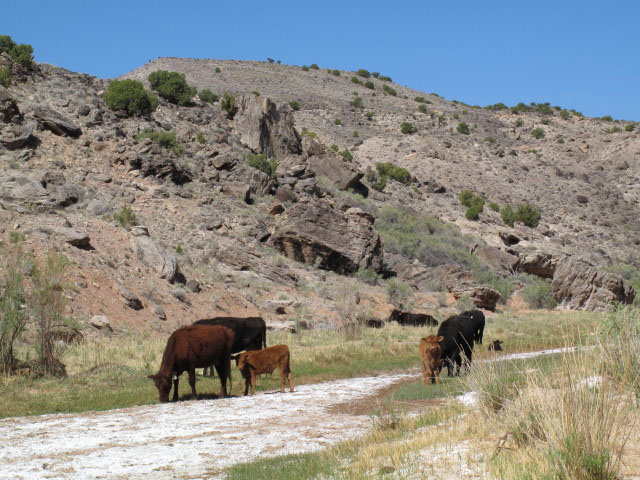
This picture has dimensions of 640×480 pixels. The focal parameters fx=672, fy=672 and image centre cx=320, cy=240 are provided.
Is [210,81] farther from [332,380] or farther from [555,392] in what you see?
[555,392]

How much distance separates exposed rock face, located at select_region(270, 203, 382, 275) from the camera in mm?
42562

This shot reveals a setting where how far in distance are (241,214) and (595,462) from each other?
126ft

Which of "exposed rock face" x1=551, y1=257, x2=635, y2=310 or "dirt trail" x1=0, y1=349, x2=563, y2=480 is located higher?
"exposed rock face" x1=551, y1=257, x2=635, y2=310

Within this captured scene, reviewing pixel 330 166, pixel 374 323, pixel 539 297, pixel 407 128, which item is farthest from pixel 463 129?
pixel 374 323

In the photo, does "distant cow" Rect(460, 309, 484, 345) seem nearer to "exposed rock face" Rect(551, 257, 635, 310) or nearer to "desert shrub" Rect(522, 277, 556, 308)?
"exposed rock face" Rect(551, 257, 635, 310)

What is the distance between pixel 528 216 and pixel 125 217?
45097 mm

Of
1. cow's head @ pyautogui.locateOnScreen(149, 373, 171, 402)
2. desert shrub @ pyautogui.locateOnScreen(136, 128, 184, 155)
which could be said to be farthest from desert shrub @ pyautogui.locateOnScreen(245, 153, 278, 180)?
cow's head @ pyautogui.locateOnScreen(149, 373, 171, 402)

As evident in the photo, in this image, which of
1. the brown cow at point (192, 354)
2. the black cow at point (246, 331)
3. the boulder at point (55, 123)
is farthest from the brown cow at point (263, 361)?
the boulder at point (55, 123)

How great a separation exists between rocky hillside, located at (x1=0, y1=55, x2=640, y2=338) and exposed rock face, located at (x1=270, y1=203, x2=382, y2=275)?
94 millimetres

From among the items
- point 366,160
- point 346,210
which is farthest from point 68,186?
point 366,160

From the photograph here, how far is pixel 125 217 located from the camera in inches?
1441

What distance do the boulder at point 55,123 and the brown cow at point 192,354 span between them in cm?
3319

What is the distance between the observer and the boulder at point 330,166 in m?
59.4

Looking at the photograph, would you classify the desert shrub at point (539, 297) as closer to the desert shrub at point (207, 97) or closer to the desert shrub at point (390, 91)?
the desert shrub at point (207, 97)
